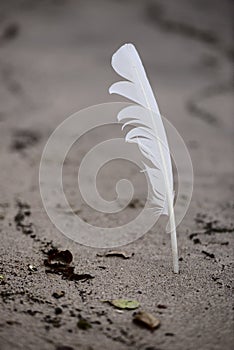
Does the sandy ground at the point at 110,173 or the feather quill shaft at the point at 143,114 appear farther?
the feather quill shaft at the point at 143,114

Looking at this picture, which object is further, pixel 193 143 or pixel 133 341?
pixel 193 143

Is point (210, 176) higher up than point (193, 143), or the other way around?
point (193, 143)

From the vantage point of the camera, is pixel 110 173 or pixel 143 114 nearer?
pixel 143 114

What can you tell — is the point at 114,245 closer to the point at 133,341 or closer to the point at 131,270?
the point at 131,270

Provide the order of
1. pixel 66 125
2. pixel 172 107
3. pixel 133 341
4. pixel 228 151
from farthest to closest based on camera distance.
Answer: pixel 172 107 → pixel 66 125 → pixel 228 151 → pixel 133 341

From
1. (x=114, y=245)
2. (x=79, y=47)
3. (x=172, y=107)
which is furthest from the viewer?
(x=79, y=47)

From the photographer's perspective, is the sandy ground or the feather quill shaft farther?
the feather quill shaft

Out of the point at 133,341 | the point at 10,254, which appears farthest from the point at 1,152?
the point at 133,341

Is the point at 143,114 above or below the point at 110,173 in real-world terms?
below
